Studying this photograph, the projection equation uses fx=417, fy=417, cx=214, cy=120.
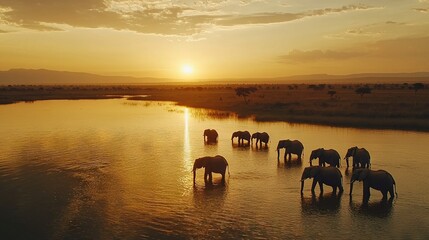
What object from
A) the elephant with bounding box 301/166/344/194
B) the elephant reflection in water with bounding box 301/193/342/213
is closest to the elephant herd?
the elephant with bounding box 301/166/344/194

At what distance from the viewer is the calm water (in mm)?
14047

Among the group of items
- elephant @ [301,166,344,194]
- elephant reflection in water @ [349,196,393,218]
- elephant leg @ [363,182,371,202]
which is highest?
elephant @ [301,166,344,194]

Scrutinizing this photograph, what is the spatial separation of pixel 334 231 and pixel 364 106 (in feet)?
142

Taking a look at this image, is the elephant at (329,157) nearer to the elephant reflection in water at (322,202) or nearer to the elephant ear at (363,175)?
the elephant reflection in water at (322,202)

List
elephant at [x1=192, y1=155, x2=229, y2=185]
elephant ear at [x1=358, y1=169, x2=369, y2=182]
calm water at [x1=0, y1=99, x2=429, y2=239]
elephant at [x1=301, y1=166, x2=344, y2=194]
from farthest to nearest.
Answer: elephant at [x1=192, y1=155, x2=229, y2=185]
elephant at [x1=301, y1=166, x2=344, y2=194]
elephant ear at [x1=358, y1=169, x2=369, y2=182]
calm water at [x1=0, y1=99, x2=429, y2=239]

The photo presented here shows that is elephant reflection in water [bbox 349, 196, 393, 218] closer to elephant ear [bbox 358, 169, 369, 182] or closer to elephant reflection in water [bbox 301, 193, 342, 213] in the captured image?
elephant reflection in water [bbox 301, 193, 342, 213]

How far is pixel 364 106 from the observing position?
53812mm

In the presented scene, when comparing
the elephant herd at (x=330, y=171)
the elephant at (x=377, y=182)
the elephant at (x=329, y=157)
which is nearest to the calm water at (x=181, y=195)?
the elephant at (x=377, y=182)

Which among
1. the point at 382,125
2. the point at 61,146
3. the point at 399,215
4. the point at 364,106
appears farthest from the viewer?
the point at 364,106

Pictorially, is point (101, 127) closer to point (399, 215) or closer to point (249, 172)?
point (249, 172)

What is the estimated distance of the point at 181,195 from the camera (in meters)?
17.7

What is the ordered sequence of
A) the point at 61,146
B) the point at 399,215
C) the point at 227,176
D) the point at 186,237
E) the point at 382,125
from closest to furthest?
the point at 186,237, the point at 399,215, the point at 227,176, the point at 61,146, the point at 382,125

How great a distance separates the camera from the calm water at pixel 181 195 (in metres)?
14.0

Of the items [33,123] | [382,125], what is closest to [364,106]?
[382,125]
